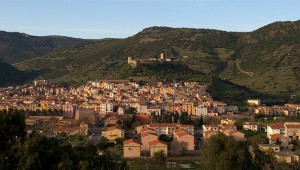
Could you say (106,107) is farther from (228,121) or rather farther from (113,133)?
(113,133)

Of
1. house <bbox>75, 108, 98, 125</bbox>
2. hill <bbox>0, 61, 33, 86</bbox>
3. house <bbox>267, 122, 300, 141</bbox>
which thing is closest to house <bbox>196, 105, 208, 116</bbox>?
house <bbox>75, 108, 98, 125</bbox>

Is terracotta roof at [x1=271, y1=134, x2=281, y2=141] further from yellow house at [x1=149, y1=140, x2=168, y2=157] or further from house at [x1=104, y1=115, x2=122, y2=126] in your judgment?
house at [x1=104, y1=115, x2=122, y2=126]

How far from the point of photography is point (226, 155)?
22.2 metres

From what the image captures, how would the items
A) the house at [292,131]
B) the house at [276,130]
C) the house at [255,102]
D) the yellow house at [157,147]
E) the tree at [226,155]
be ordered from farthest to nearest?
the house at [255,102]
the house at [292,131]
the house at [276,130]
the yellow house at [157,147]
the tree at [226,155]

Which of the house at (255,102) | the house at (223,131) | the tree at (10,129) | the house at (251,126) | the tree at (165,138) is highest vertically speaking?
the tree at (10,129)

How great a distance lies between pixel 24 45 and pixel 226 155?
155m

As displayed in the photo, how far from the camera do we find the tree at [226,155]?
72.2 ft

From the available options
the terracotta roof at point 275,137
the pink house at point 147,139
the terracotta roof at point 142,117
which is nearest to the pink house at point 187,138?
the pink house at point 147,139

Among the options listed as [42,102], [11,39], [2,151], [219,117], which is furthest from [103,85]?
[11,39]

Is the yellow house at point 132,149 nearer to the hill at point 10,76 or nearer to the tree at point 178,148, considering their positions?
the tree at point 178,148

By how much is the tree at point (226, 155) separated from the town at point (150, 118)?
9.09 feet

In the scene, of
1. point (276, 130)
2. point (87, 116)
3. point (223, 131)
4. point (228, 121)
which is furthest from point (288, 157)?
point (87, 116)

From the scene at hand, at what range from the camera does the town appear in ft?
104

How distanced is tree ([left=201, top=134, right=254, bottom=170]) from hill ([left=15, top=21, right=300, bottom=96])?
136ft
